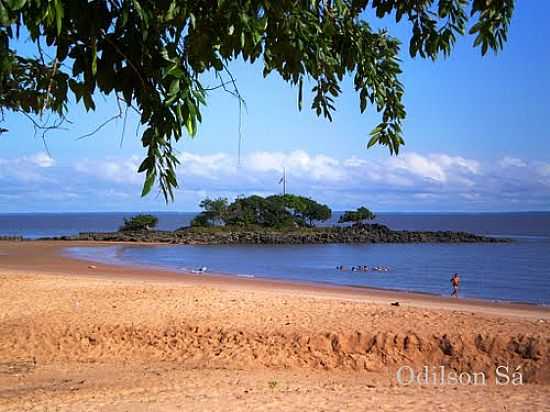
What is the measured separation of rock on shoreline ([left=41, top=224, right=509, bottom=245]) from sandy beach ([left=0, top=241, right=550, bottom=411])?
41.3 meters

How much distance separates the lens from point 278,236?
56812mm

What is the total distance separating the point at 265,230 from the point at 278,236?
4.77 m

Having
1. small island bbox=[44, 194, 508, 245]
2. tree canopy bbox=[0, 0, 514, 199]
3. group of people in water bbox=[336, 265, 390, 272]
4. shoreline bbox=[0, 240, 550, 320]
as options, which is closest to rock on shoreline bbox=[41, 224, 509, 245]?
small island bbox=[44, 194, 508, 245]

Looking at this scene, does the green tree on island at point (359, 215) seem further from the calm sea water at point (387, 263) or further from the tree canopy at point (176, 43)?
the tree canopy at point (176, 43)

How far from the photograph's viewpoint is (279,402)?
7.16 m

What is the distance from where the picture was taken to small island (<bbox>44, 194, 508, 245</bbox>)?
55.9m

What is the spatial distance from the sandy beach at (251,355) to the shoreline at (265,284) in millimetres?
6036

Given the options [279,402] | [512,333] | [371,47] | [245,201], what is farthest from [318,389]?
[245,201]

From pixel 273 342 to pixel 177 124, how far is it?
797 centimetres

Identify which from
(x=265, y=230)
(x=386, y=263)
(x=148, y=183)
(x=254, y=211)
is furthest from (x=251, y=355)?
(x=254, y=211)

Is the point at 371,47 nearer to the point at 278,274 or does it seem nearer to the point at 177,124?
the point at 177,124

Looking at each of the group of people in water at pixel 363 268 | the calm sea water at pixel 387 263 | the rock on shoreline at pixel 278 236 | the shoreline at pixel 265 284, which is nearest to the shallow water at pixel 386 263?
the calm sea water at pixel 387 263

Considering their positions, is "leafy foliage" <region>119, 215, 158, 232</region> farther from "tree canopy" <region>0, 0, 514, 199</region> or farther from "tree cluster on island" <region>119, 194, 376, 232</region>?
"tree canopy" <region>0, 0, 514, 199</region>

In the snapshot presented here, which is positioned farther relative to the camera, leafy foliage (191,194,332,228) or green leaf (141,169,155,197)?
leafy foliage (191,194,332,228)
